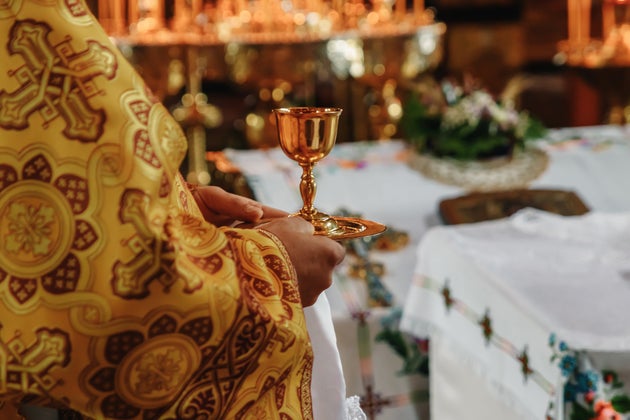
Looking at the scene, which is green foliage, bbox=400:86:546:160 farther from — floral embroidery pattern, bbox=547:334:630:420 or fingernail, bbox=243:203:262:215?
fingernail, bbox=243:203:262:215

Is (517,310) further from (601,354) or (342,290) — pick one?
(342,290)

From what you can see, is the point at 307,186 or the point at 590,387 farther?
the point at 590,387

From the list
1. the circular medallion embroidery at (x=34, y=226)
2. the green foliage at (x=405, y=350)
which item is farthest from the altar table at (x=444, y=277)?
the circular medallion embroidery at (x=34, y=226)

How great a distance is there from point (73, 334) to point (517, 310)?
3.41 feet

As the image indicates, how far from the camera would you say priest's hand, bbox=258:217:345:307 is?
36.8 inches

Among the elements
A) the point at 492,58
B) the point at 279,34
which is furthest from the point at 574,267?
the point at 492,58

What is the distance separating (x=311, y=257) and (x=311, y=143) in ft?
0.70

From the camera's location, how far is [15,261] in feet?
2.48

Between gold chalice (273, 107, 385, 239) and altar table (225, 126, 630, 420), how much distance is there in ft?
1.81

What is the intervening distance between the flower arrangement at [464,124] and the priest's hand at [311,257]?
1902 mm

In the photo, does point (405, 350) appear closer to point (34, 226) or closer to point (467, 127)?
point (467, 127)

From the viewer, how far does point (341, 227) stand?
1.07 metres

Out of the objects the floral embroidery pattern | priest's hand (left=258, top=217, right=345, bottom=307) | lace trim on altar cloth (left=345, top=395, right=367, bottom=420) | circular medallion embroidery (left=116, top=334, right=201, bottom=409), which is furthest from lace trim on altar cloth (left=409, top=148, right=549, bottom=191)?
circular medallion embroidery (left=116, top=334, right=201, bottom=409)

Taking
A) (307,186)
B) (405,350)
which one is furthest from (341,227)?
(405,350)
